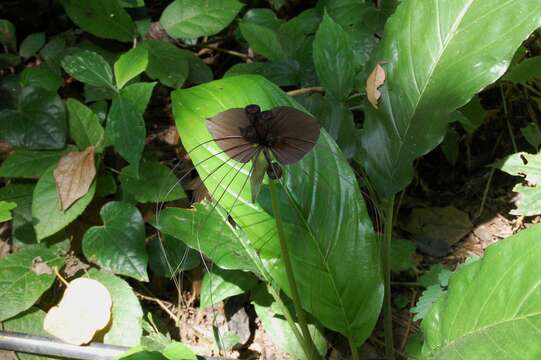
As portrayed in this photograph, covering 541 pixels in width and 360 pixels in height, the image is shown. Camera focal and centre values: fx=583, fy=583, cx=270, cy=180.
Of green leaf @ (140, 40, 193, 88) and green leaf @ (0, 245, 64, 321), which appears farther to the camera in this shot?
green leaf @ (140, 40, 193, 88)

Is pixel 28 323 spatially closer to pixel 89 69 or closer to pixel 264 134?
pixel 89 69

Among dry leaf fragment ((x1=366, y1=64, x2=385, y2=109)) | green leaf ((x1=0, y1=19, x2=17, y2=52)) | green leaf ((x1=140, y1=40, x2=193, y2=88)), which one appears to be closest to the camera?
dry leaf fragment ((x1=366, y1=64, x2=385, y2=109))

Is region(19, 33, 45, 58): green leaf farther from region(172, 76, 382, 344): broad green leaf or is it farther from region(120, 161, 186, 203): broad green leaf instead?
region(172, 76, 382, 344): broad green leaf

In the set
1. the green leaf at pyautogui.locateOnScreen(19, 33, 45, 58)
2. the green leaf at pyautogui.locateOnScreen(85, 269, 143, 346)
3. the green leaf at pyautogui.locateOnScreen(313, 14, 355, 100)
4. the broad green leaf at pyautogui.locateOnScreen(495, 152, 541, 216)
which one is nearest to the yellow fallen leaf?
the green leaf at pyautogui.locateOnScreen(85, 269, 143, 346)

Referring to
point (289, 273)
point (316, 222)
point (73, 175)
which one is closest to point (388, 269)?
point (316, 222)

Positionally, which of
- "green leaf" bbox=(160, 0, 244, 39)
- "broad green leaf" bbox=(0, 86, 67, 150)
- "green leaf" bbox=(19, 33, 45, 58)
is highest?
"green leaf" bbox=(160, 0, 244, 39)

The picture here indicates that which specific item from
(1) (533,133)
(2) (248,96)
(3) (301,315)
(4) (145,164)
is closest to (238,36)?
(4) (145,164)

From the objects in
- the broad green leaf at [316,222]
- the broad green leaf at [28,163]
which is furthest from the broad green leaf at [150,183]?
the broad green leaf at [316,222]
